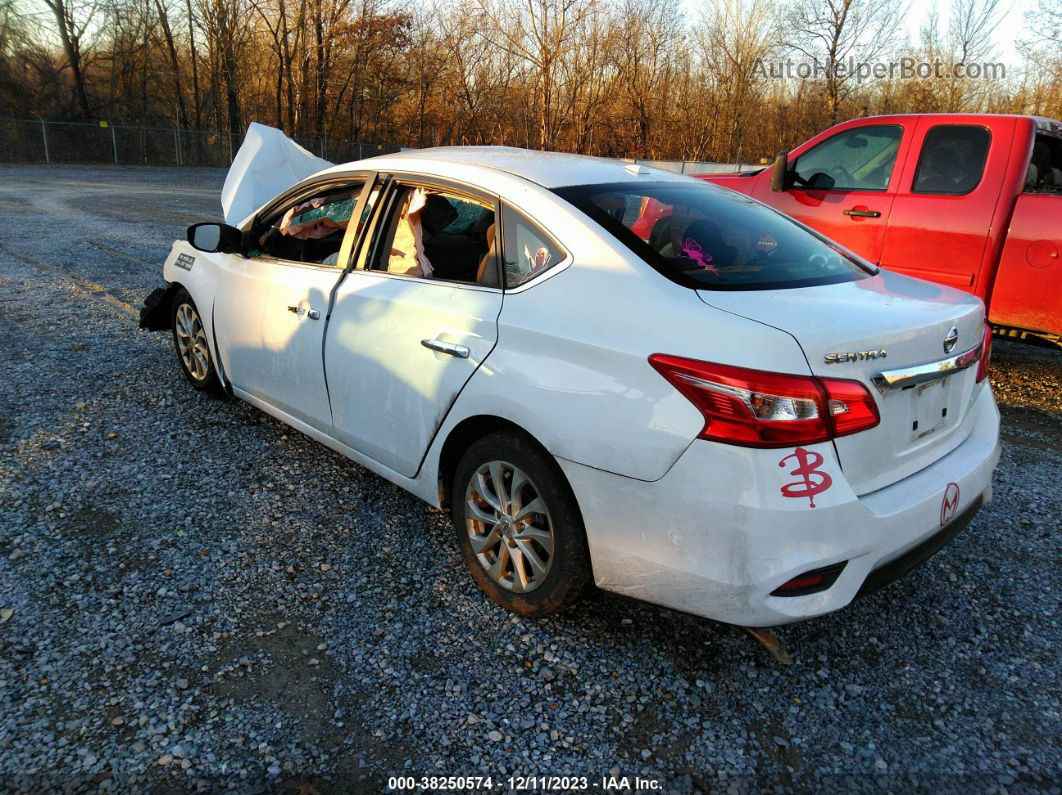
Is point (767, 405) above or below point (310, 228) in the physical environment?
below

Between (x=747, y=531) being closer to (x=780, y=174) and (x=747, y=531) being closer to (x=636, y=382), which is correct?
(x=636, y=382)

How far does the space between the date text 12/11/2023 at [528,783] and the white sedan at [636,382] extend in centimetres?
52

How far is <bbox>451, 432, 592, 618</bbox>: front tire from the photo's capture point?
2.48 m

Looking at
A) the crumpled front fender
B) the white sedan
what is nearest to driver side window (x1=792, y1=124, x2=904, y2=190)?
the white sedan

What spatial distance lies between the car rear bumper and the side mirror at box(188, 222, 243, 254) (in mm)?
2719

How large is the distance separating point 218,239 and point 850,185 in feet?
17.2

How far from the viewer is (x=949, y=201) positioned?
19.0 ft

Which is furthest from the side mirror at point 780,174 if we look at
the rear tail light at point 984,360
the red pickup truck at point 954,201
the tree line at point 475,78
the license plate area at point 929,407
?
the tree line at point 475,78

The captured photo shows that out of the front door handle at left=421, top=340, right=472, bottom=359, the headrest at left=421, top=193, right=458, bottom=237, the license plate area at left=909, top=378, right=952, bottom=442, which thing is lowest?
the license plate area at left=909, top=378, right=952, bottom=442

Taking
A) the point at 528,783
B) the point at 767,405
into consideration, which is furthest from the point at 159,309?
the point at 767,405

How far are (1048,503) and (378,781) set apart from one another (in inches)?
143

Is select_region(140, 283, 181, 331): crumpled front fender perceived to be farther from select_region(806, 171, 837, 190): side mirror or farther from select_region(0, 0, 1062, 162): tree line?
select_region(0, 0, 1062, 162): tree line

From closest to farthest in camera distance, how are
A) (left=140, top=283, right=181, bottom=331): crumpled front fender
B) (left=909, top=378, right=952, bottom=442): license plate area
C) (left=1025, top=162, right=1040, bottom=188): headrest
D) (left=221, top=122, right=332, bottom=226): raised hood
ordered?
(left=909, top=378, right=952, bottom=442): license plate area, (left=140, top=283, right=181, bottom=331): crumpled front fender, (left=1025, top=162, right=1040, bottom=188): headrest, (left=221, top=122, right=332, bottom=226): raised hood

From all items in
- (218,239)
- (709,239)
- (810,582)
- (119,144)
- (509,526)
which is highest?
(119,144)
